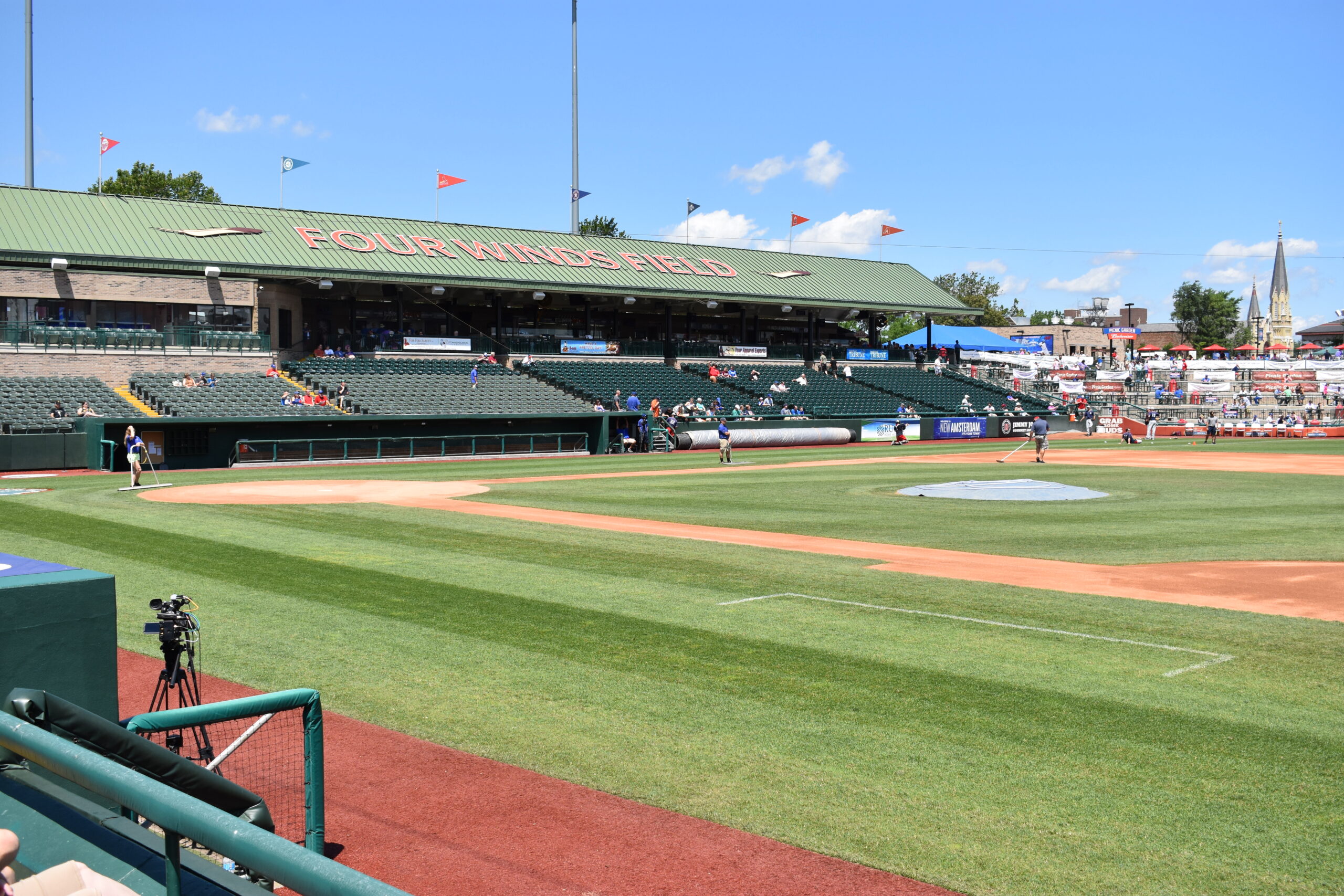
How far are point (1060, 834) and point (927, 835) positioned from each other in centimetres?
72

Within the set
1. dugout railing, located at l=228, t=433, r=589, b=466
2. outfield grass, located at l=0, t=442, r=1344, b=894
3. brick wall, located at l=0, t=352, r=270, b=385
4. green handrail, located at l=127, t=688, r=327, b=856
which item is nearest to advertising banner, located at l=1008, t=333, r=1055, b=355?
dugout railing, located at l=228, t=433, r=589, b=466

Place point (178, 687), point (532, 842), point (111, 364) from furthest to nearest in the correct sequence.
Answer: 1. point (111, 364)
2. point (178, 687)
3. point (532, 842)

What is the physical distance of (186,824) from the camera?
8.81 feet

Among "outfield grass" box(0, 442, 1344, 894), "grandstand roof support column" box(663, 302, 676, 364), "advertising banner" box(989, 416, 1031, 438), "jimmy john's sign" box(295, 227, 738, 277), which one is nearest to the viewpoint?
"outfield grass" box(0, 442, 1344, 894)

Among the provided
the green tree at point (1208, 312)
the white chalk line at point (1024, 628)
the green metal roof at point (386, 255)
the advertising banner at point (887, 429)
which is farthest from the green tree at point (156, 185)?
the green tree at point (1208, 312)

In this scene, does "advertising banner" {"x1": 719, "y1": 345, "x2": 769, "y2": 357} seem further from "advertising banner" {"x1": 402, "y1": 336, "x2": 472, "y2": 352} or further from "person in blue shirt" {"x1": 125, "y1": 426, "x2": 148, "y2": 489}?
"person in blue shirt" {"x1": 125, "y1": 426, "x2": 148, "y2": 489}

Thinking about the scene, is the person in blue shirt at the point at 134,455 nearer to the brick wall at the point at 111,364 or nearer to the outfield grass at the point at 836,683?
the outfield grass at the point at 836,683

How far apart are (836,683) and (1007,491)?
18.6 meters

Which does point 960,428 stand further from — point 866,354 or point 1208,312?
point 1208,312

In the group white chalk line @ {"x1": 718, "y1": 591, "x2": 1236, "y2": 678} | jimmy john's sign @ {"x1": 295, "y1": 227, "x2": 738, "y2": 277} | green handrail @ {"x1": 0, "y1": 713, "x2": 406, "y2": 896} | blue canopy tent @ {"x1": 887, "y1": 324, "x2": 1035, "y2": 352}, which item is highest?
jimmy john's sign @ {"x1": 295, "y1": 227, "x2": 738, "y2": 277}

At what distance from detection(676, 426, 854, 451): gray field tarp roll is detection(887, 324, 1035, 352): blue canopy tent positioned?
23.3 meters

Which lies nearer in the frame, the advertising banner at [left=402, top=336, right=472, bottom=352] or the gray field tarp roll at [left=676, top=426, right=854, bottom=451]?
the gray field tarp roll at [left=676, top=426, right=854, bottom=451]

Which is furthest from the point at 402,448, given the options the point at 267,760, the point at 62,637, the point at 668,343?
the point at 62,637

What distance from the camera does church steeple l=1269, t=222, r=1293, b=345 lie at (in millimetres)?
173000
